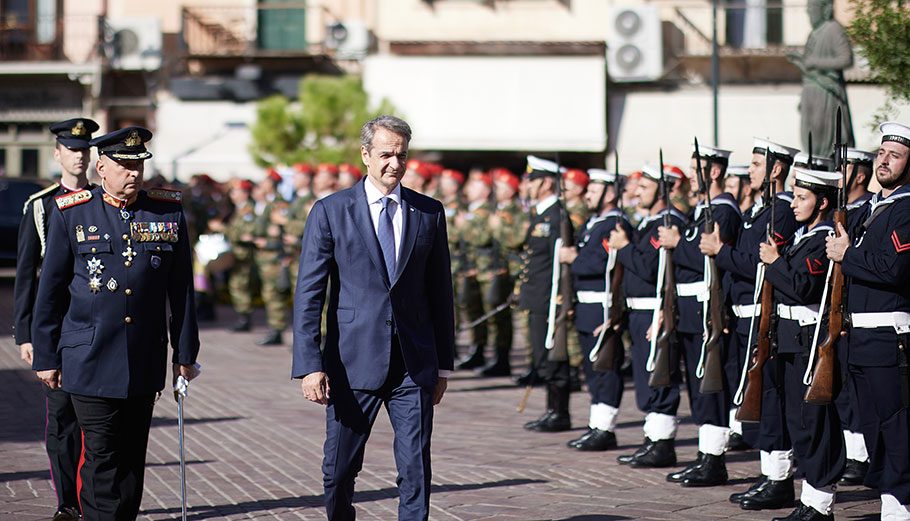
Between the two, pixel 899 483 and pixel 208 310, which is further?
pixel 208 310

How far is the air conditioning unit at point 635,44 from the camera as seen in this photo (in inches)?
947

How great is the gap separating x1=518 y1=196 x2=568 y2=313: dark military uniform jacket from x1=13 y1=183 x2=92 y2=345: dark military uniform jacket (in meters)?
4.35

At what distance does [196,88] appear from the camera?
1069 inches

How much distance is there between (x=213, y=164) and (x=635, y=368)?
1876 centimetres

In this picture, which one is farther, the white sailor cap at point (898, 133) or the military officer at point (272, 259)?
the military officer at point (272, 259)

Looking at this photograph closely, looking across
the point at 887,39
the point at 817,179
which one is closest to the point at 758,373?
the point at 817,179

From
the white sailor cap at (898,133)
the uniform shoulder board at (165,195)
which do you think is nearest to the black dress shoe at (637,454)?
the white sailor cap at (898,133)

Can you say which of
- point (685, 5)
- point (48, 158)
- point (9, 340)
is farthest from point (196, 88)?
point (9, 340)

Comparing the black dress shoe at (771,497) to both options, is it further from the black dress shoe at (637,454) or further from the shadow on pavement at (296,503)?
the black dress shoe at (637,454)

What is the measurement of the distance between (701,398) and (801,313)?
1.29m

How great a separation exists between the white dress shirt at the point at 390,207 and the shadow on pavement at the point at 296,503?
6.75 ft

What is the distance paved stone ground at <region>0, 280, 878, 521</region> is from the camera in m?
6.99

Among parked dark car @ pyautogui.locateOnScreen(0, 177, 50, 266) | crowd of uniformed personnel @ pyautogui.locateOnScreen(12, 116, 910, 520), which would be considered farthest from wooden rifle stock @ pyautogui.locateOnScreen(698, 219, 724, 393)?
parked dark car @ pyautogui.locateOnScreen(0, 177, 50, 266)

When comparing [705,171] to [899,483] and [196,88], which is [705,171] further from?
[196,88]
